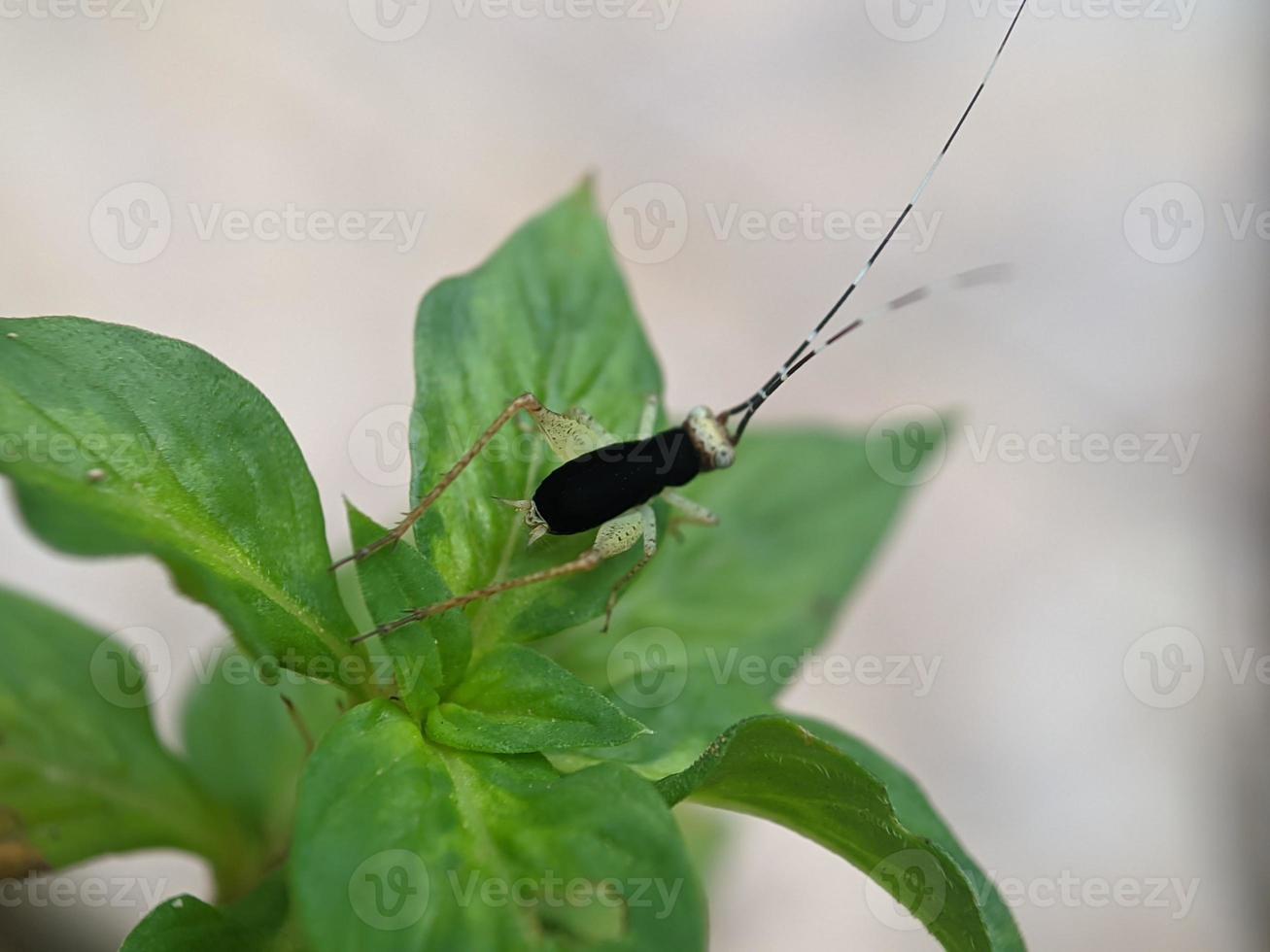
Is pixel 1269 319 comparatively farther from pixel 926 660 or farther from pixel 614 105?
pixel 614 105

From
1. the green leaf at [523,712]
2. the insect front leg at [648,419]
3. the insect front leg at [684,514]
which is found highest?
the insect front leg at [648,419]

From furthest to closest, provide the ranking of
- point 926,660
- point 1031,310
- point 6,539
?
point 1031,310 < point 926,660 < point 6,539

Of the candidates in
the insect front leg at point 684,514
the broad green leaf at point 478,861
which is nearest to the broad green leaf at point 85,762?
the broad green leaf at point 478,861

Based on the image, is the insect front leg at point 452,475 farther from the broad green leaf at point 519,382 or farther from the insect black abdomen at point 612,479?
the insect black abdomen at point 612,479

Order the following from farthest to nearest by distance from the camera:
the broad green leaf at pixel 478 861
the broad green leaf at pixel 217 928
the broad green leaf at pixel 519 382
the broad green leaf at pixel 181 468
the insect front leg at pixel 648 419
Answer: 1. the insect front leg at pixel 648 419
2. the broad green leaf at pixel 519 382
3. the broad green leaf at pixel 217 928
4. the broad green leaf at pixel 181 468
5. the broad green leaf at pixel 478 861

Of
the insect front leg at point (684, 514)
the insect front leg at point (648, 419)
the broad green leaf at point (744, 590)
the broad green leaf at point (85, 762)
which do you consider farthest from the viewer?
the insect front leg at point (684, 514)

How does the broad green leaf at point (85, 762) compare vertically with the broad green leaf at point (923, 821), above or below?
below

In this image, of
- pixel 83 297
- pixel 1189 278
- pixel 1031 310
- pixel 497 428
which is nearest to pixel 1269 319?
pixel 1189 278

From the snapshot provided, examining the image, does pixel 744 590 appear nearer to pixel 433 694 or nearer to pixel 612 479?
pixel 612 479
